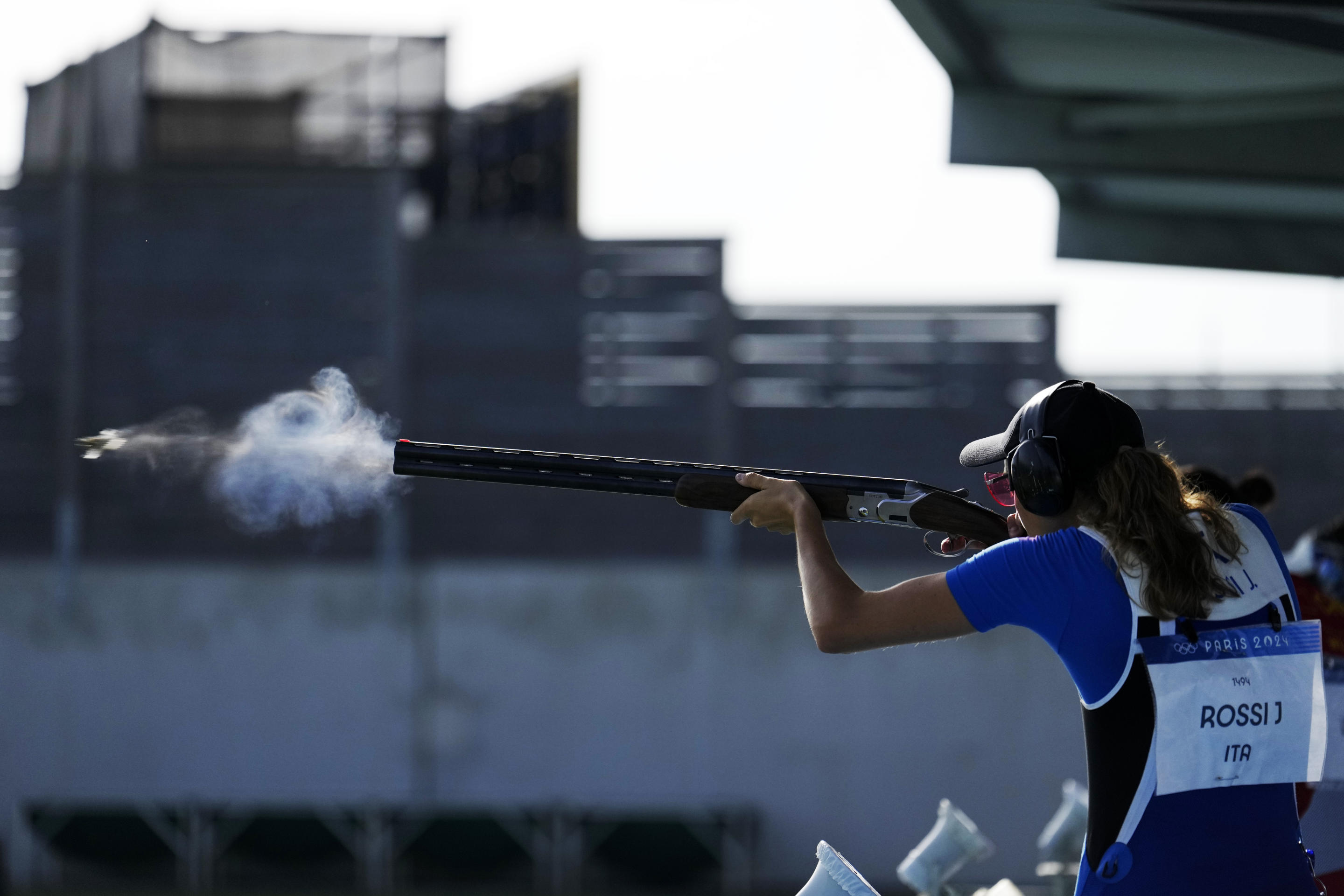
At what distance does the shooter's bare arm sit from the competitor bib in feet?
1.00

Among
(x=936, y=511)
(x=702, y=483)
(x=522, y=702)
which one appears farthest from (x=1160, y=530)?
(x=522, y=702)

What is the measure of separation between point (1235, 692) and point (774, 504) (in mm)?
924

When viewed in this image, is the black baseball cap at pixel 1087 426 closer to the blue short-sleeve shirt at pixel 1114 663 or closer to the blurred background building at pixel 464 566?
the blue short-sleeve shirt at pixel 1114 663

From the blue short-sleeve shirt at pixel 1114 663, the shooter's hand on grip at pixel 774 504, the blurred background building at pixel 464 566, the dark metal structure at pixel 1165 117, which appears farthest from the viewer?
the blurred background building at pixel 464 566

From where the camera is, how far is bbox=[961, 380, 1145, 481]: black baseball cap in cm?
221

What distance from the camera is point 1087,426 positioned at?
2.21m

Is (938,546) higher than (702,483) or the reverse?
the reverse

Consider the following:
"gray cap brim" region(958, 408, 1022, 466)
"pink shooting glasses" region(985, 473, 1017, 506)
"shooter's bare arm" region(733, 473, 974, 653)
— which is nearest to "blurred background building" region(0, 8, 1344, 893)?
"pink shooting glasses" region(985, 473, 1017, 506)

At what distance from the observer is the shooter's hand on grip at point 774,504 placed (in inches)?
102

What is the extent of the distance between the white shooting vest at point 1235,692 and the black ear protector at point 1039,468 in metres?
0.13

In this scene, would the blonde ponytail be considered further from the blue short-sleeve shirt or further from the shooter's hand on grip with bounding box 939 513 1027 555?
the shooter's hand on grip with bounding box 939 513 1027 555

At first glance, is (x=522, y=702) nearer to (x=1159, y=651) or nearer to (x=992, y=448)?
(x=992, y=448)

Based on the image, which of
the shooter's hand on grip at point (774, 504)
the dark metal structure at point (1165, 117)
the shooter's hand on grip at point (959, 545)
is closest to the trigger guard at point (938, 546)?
the shooter's hand on grip at point (959, 545)

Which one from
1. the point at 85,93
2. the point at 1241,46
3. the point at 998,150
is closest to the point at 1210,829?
the point at 1241,46
